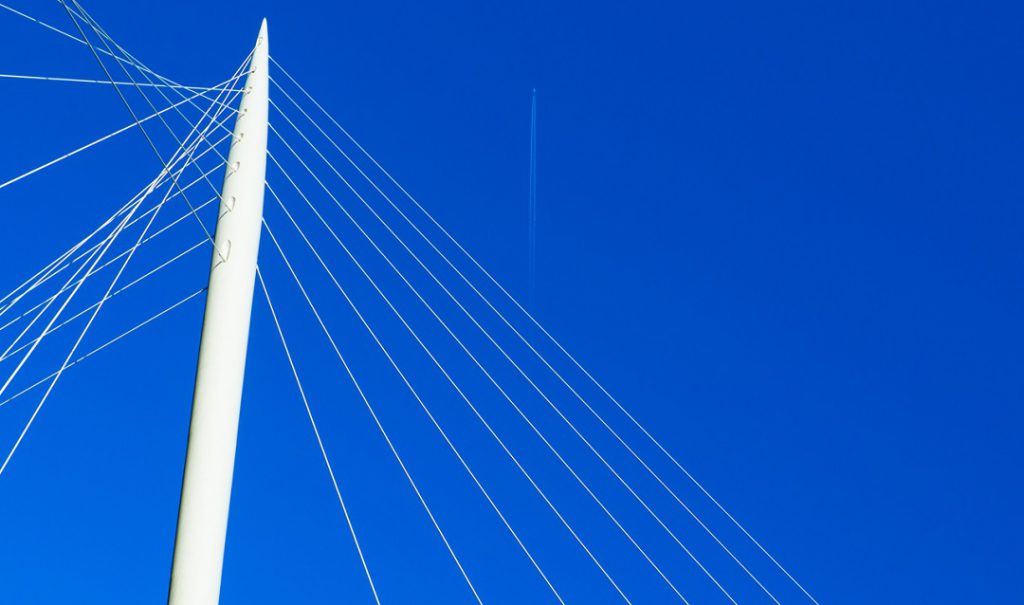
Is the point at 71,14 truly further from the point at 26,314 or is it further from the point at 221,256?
the point at 26,314

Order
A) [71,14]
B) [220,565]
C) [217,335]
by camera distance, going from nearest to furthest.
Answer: [71,14], [220,565], [217,335]

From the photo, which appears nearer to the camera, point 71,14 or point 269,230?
point 71,14

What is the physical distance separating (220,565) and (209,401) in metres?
0.88

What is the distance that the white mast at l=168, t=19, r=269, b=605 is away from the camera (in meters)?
5.86

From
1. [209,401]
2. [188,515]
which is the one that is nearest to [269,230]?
[209,401]

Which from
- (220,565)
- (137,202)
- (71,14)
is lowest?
(220,565)

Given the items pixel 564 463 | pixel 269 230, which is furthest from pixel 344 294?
pixel 564 463

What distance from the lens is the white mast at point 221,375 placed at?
5.86 meters

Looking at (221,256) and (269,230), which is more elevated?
(269,230)

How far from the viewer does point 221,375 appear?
6.31 meters

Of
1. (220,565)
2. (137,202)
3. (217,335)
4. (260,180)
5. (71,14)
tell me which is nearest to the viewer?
(71,14)

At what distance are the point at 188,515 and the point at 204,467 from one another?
26 centimetres

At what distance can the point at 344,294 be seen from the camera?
306 inches

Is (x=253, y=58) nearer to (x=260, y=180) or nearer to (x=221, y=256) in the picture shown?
(x=260, y=180)
